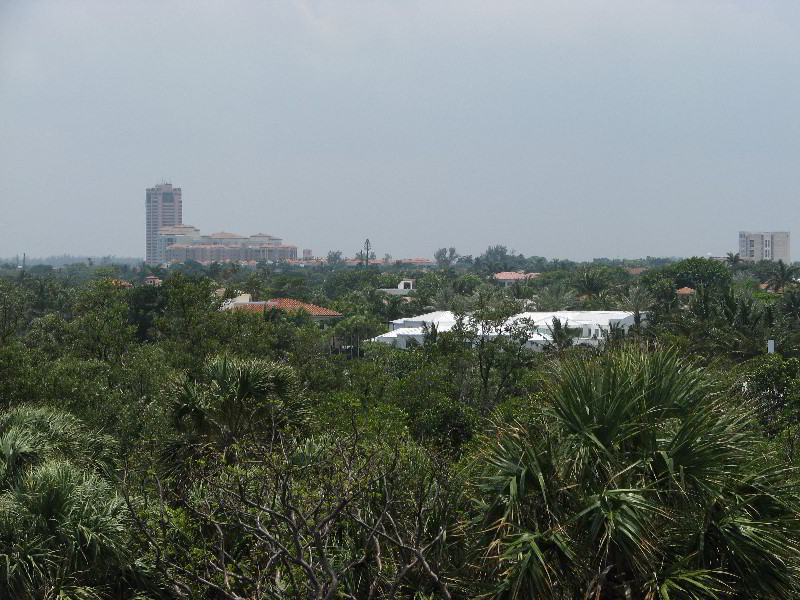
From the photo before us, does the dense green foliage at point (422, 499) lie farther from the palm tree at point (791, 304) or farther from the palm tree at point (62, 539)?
the palm tree at point (791, 304)

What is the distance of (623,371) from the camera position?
339 inches

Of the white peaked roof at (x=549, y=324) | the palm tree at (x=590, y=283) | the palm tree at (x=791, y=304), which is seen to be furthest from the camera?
the palm tree at (x=590, y=283)

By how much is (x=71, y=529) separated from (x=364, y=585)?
3.42 m

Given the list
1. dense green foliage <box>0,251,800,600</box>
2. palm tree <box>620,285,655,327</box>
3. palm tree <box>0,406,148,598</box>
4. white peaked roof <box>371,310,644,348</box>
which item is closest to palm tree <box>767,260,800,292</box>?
palm tree <box>620,285,655,327</box>

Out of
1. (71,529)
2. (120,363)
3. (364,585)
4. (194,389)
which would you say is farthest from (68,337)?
(364,585)

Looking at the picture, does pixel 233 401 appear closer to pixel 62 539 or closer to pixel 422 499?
pixel 62 539

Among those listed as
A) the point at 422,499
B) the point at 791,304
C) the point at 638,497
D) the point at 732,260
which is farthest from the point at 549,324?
the point at 732,260

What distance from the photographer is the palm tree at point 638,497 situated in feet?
24.9

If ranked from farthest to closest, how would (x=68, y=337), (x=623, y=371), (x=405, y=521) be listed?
(x=68, y=337) → (x=405, y=521) → (x=623, y=371)

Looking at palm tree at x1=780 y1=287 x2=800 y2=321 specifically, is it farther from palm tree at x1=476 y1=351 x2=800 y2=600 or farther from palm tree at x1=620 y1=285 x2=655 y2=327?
palm tree at x1=476 y1=351 x2=800 y2=600

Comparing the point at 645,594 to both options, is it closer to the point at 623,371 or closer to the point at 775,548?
the point at 775,548

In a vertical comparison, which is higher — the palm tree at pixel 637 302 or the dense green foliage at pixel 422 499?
the dense green foliage at pixel 422 499

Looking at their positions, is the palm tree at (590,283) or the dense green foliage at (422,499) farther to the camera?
the palm tree at (590,283)

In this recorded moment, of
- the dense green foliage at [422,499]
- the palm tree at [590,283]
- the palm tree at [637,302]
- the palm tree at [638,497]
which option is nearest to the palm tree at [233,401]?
the dense green foliage at [422,499]
